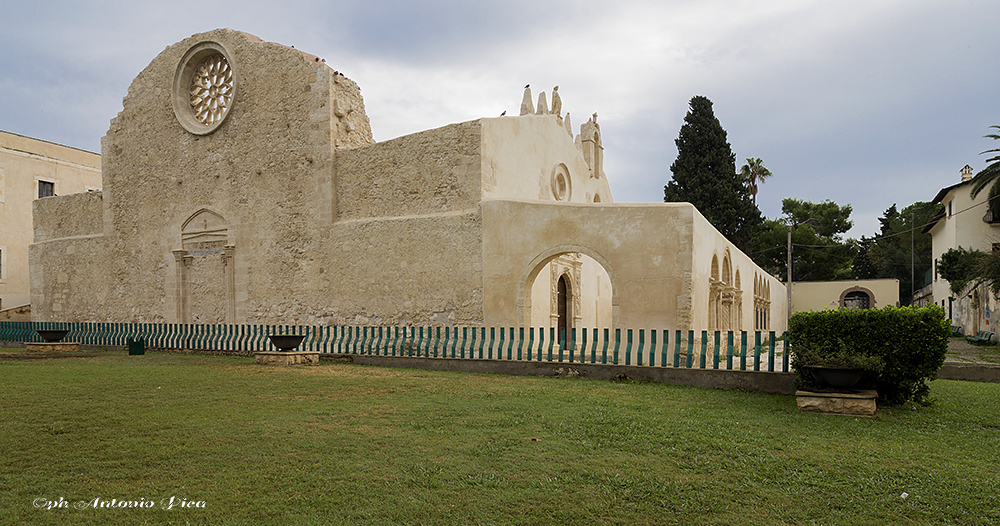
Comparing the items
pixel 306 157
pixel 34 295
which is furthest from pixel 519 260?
pixel 34 295

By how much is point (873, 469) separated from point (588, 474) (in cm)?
204

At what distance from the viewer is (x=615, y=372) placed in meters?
9.55

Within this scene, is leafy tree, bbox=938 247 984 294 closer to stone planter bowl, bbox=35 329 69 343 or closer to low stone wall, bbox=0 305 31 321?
stone planter bowl, bbox=35 329 69 343

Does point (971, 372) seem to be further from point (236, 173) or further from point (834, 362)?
point (236, 173)

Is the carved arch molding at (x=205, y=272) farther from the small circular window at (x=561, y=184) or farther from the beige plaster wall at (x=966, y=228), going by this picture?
the beige plaster wall at (x=966, y=228)

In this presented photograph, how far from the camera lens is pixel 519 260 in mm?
13188

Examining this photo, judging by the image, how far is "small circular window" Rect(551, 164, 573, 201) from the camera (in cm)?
1900

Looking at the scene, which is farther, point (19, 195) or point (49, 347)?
point (19, 195)

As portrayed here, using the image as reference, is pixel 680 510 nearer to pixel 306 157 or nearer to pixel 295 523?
pixel 295 523

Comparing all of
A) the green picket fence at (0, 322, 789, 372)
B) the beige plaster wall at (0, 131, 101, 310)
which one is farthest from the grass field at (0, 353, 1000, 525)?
the beige plaster wall at (0, 131, 101, 310)

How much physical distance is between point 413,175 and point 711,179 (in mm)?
24435

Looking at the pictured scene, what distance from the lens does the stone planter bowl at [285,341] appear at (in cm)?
1189

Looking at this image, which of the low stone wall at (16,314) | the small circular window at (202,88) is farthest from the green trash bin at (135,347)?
the low stone wall at (16,314)

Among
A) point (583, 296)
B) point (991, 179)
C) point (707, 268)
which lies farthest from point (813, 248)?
point (707, 268)
